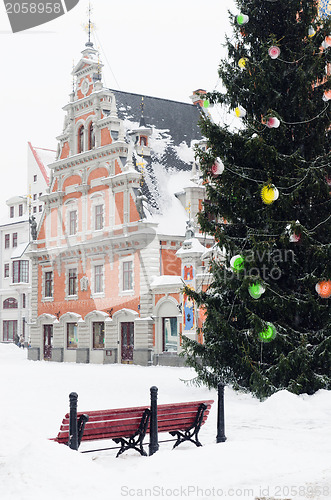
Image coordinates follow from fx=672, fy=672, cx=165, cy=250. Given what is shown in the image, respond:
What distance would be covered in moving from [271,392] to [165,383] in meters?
6.41

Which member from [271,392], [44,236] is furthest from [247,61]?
[44,236]

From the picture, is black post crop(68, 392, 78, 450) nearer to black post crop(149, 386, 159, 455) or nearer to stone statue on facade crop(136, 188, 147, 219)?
black post crop(149, 386, 159, 455)

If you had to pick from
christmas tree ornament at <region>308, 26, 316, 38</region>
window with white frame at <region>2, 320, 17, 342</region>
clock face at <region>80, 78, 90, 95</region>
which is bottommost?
window with white frame at <region>2, 320, 17, 342</region>

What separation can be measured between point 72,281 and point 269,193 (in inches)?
952

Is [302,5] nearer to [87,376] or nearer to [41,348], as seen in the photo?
[87,376]

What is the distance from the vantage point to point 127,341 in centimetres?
3300

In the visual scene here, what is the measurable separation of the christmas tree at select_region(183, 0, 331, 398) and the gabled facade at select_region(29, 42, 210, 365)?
1350cm

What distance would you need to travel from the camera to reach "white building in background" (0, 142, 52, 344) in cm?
5725

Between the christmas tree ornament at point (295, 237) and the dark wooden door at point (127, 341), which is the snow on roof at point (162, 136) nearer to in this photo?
the dark wooden door at point (127, 341)

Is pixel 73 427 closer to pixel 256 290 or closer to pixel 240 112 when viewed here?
pixel 256 290

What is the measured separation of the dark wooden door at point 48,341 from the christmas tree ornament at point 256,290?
25.4 metres

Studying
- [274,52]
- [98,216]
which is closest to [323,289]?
[274,52]

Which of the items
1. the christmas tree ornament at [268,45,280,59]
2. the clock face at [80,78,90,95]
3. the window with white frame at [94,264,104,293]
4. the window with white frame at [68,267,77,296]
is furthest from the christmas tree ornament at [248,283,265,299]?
the clock face at [80,78,90,95]

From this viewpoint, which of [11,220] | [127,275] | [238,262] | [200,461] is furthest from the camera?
[11,220]
